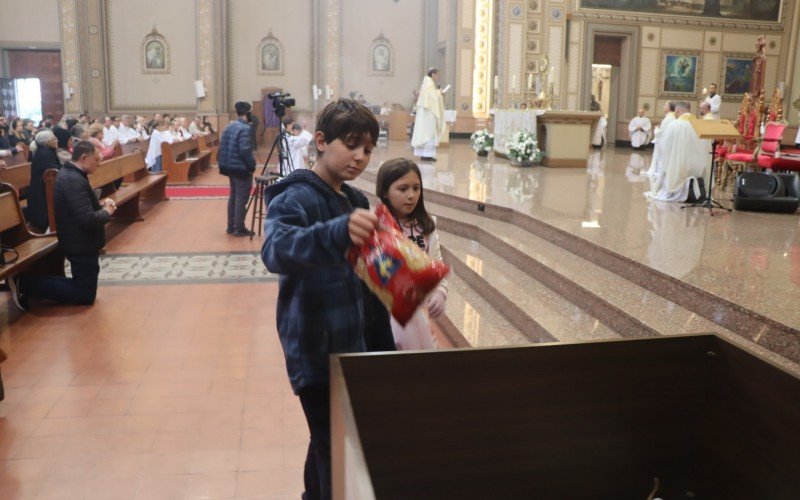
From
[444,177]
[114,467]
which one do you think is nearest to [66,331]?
[114,467]

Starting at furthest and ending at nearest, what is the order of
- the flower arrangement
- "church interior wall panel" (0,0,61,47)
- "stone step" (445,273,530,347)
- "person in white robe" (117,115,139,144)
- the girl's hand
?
"church interior wall panel" (0,0,61,47) < "person in white robe" (117,115,139,144) < the flower arrangement < "stone step" (445,273,530,347) < the girl's hand

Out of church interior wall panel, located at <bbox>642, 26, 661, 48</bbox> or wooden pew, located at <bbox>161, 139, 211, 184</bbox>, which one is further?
church interior wall panel, located at <bbox>642, 26, 661, 48</bbox>

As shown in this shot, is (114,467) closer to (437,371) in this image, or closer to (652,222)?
(437,371)

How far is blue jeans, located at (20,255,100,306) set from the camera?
561cm

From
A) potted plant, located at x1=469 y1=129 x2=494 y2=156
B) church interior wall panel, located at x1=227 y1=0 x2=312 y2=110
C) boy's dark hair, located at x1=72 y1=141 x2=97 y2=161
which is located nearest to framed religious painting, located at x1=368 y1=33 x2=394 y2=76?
church interior wall panel, located at x1=227 y1=0 x2=312 y2=110

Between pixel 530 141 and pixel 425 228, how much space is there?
383 inches

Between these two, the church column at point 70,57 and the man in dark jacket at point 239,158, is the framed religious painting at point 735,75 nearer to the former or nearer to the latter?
the man in dark jacket at point 239,158

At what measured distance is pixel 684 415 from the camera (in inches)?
67.9

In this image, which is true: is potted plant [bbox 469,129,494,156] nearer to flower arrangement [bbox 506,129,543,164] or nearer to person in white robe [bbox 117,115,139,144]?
flower arrangement [bbox 506,129,543,164]

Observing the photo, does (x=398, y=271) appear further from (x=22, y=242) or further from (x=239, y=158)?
(x=239, y=158)

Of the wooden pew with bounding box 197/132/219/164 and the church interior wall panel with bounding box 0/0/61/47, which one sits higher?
the church interior wall panel with bounding box 0/0/61/47

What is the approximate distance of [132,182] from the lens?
11.5 meters

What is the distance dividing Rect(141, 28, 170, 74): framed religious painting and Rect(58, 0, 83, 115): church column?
2.04 metres

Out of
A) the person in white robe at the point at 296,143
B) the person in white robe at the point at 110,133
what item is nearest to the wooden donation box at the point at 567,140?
the person in white robe at the point at 296,143
